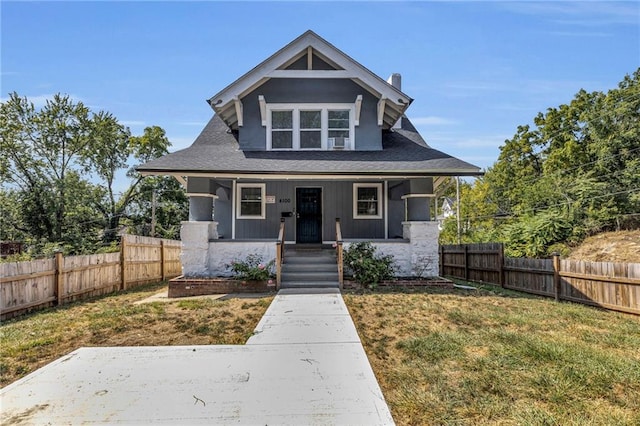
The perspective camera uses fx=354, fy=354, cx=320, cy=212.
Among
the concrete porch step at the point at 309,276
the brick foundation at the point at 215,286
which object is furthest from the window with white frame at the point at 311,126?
the brick foundation at the point at 215,286

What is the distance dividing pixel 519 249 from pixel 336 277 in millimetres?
10483

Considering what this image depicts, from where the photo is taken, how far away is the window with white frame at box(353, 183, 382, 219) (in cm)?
1221

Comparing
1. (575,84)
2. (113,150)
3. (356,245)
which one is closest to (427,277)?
(356,245)

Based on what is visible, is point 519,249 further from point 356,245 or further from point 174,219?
point 174,219

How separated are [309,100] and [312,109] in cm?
31

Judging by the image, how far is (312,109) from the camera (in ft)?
38.7

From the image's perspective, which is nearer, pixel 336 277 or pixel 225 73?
pixel 336 277

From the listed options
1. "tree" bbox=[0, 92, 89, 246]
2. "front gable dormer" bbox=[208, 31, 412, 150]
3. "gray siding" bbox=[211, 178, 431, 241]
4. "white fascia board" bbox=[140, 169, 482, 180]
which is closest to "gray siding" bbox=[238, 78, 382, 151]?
"front gable dormer" bbox=[208, 31, 412, 150]

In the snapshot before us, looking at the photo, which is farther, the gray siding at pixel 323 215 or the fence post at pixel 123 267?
the gray siding at pixel 323 215

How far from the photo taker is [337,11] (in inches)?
361

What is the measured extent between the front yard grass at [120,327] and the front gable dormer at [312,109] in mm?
5851

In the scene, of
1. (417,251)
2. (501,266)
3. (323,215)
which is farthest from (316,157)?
(501,266)

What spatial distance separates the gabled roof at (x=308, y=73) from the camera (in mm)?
11203

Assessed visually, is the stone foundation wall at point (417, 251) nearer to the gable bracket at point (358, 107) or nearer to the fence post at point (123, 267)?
the gable bracket at point (358, 107)
